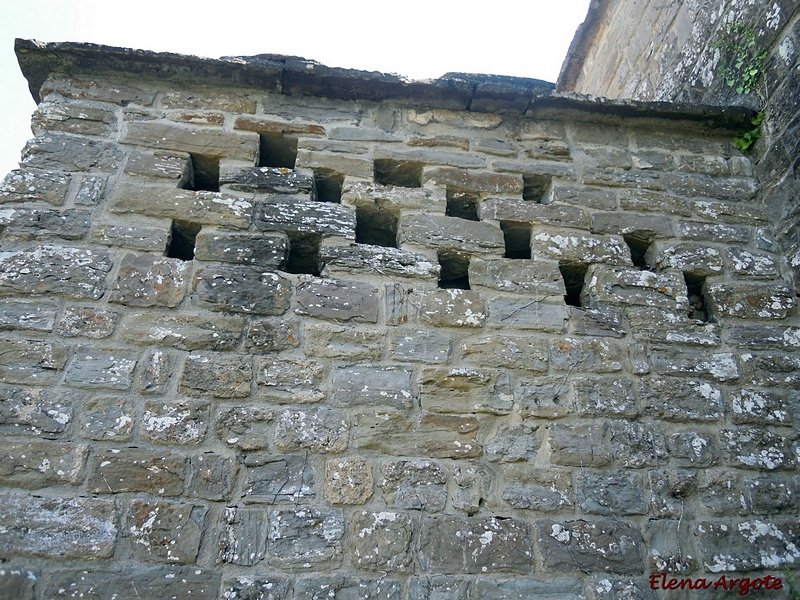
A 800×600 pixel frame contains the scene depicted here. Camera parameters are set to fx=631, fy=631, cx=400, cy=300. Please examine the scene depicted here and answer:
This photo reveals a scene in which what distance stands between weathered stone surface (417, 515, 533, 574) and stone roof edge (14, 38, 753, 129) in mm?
2282

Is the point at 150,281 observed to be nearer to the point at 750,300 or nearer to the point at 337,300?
the point at 337,300

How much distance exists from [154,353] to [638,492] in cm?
203

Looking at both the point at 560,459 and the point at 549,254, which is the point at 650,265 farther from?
the point at 560,459

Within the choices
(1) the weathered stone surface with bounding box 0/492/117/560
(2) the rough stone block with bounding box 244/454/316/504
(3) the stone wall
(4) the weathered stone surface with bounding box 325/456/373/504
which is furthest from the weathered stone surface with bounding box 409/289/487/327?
(1) the weathered stone surface with bounding box 0/492/117/560

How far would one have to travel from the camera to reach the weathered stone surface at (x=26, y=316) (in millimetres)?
2514

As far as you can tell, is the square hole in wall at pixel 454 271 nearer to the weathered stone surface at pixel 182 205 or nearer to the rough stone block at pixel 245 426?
the weathered stone surface at pixel 182 205

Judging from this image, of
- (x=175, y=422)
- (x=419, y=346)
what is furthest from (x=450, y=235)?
(x=175, y=422)

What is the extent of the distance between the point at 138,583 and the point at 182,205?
5.34 feet

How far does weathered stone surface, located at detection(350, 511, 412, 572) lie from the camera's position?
2242 mm

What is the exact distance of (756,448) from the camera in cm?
269

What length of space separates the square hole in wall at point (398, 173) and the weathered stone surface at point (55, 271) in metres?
1.42

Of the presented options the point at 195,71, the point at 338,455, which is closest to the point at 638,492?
the point at 338,455

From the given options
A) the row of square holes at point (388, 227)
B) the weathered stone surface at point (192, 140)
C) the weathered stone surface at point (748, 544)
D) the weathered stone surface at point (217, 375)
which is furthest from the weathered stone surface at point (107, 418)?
the weathered stone surface at point (748, 544)

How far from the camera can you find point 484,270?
3.02 m
